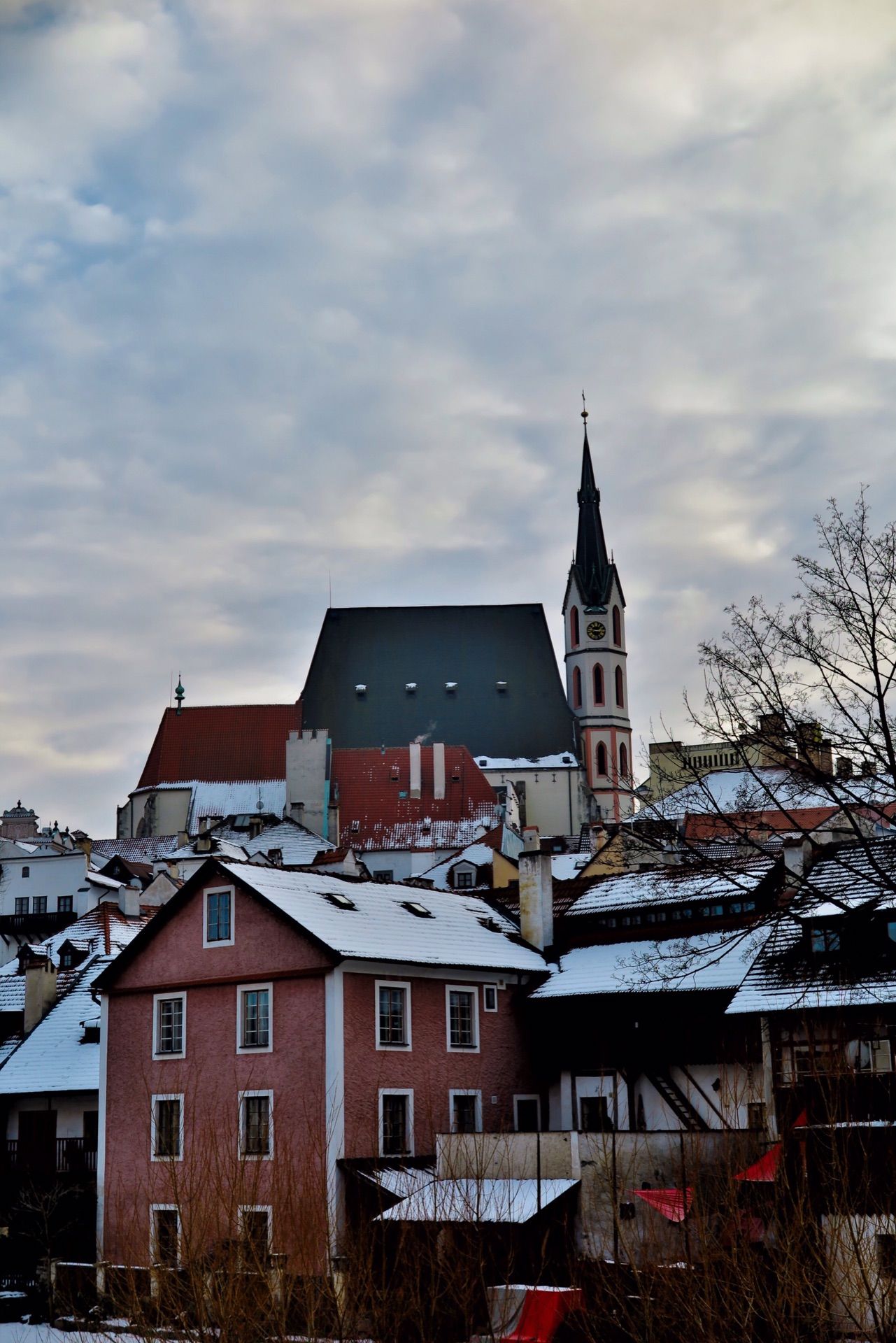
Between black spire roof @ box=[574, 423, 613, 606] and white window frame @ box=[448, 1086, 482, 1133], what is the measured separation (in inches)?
3812

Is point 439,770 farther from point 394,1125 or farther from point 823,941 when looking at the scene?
point 823,941

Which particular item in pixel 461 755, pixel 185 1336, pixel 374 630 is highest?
pixel 374 630

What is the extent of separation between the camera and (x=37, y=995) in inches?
1767

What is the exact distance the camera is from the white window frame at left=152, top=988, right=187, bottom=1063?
3653 cm

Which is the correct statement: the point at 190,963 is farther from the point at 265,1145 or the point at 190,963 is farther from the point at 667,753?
the point at 667,753

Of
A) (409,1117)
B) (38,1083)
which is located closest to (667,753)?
(409,1117)

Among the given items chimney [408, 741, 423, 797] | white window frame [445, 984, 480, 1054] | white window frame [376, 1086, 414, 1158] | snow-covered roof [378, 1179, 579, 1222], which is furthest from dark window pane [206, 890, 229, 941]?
chimney [408, 741, 423, 797]

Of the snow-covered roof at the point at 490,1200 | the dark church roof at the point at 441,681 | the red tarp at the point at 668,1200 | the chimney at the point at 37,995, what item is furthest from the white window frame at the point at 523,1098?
the dark church roof at the point at 441,681

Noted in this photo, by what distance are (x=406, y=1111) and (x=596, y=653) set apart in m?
96.3

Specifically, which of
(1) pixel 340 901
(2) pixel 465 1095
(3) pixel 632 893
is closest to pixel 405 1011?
(2) pixel 465 1095

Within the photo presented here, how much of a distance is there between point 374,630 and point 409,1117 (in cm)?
9018

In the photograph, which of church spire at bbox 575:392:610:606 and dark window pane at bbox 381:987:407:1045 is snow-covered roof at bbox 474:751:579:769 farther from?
dark window pane at bbox 381:987:407:1045

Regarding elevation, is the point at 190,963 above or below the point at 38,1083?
above

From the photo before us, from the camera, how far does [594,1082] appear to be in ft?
123
